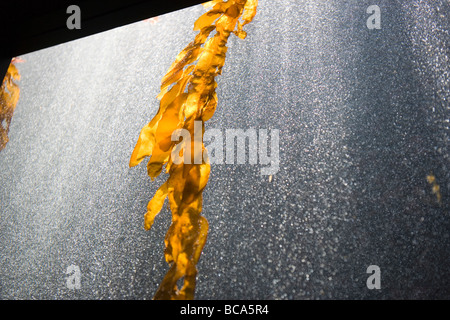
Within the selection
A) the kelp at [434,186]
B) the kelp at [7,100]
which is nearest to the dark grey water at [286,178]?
the kelp at [434,186]

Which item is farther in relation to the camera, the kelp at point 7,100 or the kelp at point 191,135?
the kelp at point 7,100

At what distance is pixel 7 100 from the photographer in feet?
3.28

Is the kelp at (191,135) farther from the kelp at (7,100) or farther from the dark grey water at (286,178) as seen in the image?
the kelp at (7,100)

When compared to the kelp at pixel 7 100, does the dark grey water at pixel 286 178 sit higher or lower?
lower

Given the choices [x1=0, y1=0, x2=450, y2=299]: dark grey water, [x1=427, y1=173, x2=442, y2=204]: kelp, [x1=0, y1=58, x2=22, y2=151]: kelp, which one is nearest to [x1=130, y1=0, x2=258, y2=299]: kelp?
[x1=0, y1=0, x2=450, y2=299]: dark grey water

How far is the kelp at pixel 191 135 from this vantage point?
0.50 meters

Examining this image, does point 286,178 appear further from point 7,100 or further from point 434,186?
point 7,100

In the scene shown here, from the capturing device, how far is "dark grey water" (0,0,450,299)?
433 mm

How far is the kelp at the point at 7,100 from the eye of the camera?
3.09 feet

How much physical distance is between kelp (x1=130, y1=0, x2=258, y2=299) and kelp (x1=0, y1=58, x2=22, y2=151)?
587mm

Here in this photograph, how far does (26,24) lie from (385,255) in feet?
2.51

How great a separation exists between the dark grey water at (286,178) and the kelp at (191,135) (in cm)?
2

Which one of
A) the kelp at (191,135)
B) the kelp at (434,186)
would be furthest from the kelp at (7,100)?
the kelp at (434,186)

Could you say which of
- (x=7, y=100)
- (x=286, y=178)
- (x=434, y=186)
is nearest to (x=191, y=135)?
(x=286, y=178)
